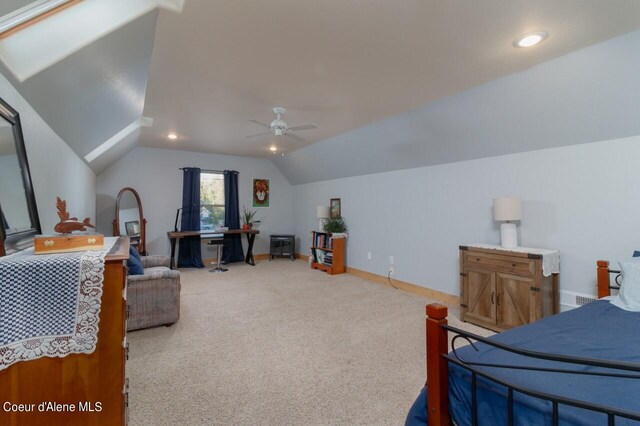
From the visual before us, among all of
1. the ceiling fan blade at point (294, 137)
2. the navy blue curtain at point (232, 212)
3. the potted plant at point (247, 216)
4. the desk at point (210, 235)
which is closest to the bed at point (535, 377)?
the ceiling fan blade at point (294, 137)

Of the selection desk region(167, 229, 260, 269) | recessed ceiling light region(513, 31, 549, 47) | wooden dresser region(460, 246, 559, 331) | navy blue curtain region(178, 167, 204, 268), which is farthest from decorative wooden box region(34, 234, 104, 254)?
navy blue curtain region(178, 167, 204, 268)

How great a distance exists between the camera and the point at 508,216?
3047 millimetres

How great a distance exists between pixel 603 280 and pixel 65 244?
3.71 m

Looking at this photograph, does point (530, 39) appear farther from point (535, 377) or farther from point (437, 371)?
point (437, 371)

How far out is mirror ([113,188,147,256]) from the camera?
5234 millimetres

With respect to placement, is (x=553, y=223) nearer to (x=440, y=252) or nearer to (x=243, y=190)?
(x=440, y=252)

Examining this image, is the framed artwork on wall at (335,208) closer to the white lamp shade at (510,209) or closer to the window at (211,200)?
the window at (211,200)

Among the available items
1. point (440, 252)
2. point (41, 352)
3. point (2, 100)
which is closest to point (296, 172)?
point (440, 252)

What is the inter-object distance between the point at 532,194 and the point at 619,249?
84 cm

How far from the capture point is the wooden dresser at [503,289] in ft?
9.03

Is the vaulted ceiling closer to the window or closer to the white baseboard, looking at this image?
the white baseboard

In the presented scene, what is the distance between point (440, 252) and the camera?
13.5ft

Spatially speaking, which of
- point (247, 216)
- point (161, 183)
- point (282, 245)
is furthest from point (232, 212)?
point (161, 183)

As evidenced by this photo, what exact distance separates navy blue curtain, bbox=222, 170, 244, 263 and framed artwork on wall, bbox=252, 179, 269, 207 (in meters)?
0.48
